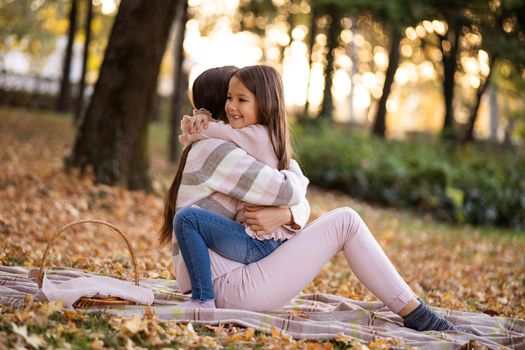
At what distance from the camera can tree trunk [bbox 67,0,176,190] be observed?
28.6ft

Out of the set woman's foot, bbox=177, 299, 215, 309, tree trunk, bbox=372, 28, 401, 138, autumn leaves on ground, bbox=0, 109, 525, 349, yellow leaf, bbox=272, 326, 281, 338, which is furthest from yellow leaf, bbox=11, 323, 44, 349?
tree trunk, bbox=372, 28, 401, 138

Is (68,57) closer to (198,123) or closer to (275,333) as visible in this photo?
(198,123)

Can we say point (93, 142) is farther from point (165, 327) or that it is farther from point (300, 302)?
point (165, 327)

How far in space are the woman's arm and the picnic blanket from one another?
25.7 inches

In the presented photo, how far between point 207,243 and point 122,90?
5429mm

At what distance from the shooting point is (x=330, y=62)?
59.1ft

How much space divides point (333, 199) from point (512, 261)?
4.75m

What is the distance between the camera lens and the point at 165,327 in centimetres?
350

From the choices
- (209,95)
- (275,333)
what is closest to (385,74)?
(209,95)

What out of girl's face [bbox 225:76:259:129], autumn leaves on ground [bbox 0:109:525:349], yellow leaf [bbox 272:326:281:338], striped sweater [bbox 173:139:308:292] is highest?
girl's face [bbox 225:76:259:129]

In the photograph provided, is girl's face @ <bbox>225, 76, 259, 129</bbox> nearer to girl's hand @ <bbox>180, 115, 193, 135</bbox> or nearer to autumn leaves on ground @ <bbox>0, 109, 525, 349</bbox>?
girl's hand @ <bbox>180, 115, 193, 135</bbox>

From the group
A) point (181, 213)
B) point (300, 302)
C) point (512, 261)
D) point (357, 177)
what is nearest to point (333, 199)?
point (357, 177)

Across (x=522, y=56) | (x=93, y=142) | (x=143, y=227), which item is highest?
(x=522, y=56)

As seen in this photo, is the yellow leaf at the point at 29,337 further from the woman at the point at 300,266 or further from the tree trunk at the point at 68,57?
the tree trunk at the point at 68,57
